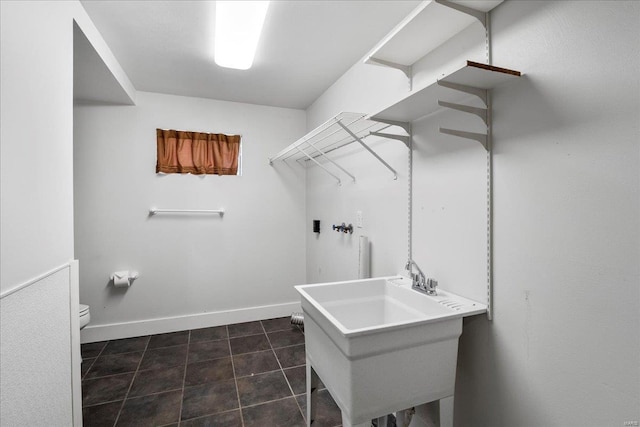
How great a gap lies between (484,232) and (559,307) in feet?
1.24

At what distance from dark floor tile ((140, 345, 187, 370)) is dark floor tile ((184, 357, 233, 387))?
0.16m

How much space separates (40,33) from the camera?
119cm

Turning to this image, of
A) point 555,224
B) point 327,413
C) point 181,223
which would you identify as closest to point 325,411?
point 327,413

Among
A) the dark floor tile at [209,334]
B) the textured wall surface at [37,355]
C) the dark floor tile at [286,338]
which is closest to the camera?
the textured wall surface at [37,355]

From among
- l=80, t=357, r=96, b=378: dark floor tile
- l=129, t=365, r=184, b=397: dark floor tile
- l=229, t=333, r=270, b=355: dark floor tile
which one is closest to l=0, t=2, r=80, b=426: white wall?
l=129, t=365, r=184, b=397: dark floor tile

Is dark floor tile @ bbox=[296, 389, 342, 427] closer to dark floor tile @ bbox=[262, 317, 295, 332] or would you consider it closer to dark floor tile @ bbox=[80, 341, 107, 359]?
dark floor tile @ bbox=[262, 317, 295, 332]

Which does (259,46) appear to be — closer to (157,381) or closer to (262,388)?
(262,388)

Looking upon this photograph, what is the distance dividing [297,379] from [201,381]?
706 mm

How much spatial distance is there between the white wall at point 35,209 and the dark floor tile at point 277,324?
6.12ft

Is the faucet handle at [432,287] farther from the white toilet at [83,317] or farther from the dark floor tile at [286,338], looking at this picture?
the white toilet at [83,317]

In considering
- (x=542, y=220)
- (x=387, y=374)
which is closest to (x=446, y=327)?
(x=387, y=374)

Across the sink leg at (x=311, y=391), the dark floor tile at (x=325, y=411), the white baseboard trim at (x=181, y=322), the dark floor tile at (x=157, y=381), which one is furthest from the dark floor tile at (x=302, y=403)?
the white baseboard trim at (x=181, y=322)

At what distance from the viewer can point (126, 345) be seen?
2.73m

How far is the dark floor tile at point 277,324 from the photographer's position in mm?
3103
